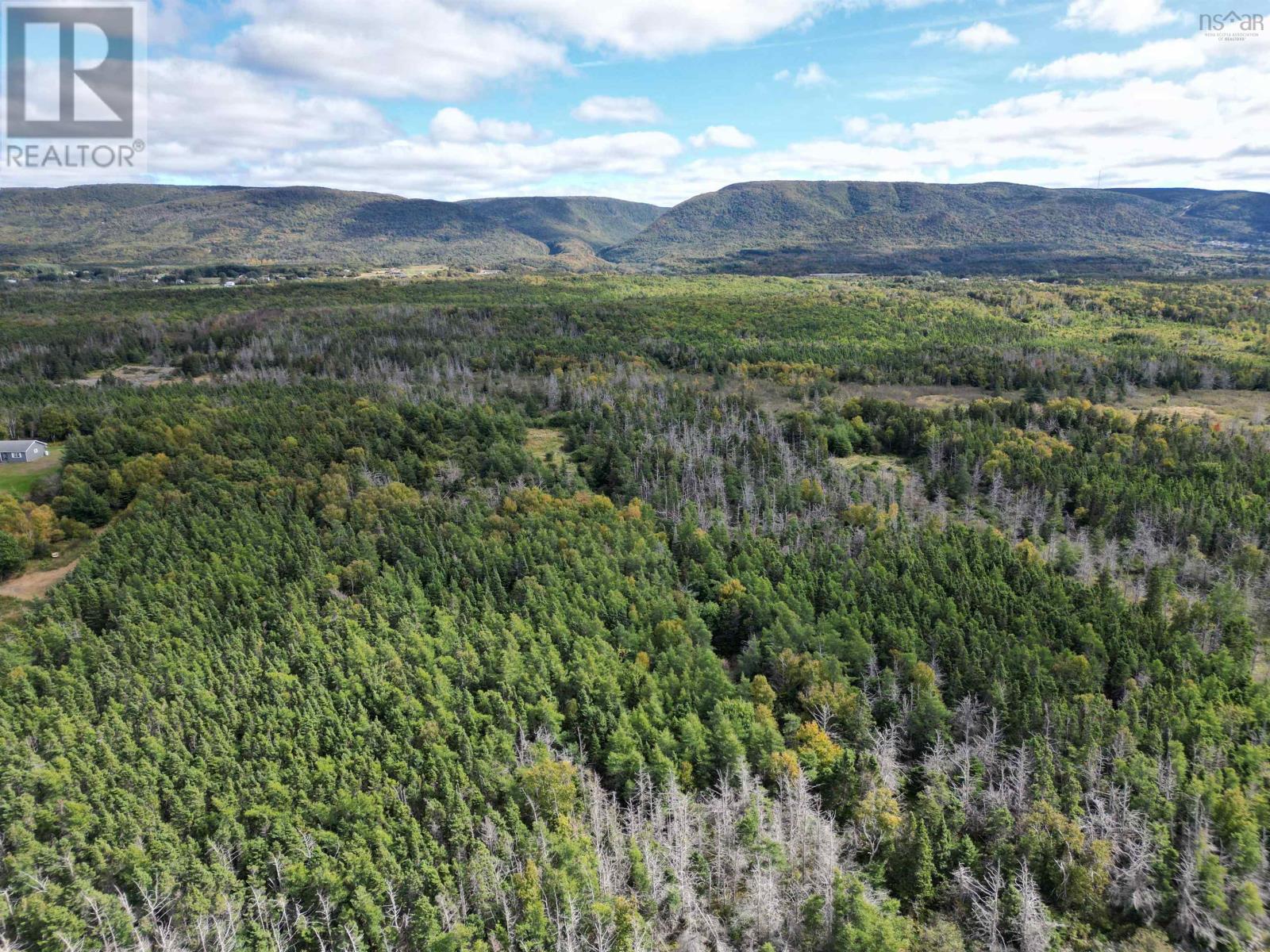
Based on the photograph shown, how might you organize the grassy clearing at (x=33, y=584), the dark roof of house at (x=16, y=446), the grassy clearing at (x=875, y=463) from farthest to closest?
1. the dark roof of house at (x=16, y=446)
2. the grassy clearing at (x=875, y=463)
3. the grassy clearing at (x=33, y=584)

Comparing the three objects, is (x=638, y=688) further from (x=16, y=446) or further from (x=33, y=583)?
(x=16, y=446)

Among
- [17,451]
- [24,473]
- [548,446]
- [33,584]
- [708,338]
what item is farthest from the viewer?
[708,338]

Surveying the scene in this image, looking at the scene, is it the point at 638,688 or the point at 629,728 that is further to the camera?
the point at 638,688

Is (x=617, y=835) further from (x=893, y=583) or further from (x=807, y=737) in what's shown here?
(x=893, y=583)

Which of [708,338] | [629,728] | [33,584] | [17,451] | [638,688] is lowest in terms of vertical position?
[33,584]

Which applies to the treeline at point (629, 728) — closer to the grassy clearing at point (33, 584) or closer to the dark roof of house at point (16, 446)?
the grassy clearing at point (33, 584)

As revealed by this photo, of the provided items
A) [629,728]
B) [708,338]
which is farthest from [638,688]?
[708,338]

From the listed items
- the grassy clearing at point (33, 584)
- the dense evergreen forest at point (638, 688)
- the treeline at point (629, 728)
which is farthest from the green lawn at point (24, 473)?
the grassy clearing at point (33, 584)
